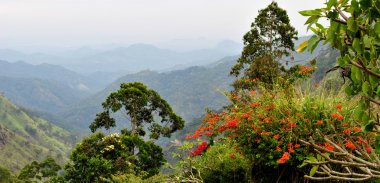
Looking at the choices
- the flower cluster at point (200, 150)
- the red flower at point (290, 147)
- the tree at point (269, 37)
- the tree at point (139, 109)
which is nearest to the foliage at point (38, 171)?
the tree at point (139, 109)

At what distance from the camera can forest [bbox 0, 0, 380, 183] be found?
1803mm

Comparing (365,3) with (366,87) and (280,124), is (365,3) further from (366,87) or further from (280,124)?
(280,124)

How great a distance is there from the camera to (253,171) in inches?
314

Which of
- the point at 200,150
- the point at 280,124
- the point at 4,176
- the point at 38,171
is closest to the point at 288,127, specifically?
the point at 280,124

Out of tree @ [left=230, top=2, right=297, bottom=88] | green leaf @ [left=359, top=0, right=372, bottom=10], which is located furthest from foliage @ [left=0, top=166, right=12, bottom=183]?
green leaf @ [left=359, top=0, right=372, bottom=10]

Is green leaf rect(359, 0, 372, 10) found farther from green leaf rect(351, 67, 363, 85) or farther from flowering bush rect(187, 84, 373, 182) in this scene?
flowering bush rect(187, 84, 373, 182)

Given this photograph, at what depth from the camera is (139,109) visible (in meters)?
26.4

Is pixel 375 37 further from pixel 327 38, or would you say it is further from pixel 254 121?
pixel 254 121

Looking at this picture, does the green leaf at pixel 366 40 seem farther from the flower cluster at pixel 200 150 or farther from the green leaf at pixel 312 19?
the flower cluster at pixel 200 150

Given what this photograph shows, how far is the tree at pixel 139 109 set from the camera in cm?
2553

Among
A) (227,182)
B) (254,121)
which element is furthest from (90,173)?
(254,121)

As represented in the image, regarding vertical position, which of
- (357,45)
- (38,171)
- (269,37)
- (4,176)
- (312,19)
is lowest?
(4,176)

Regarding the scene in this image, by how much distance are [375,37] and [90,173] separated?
1762cm

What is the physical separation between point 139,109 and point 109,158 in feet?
20.6
